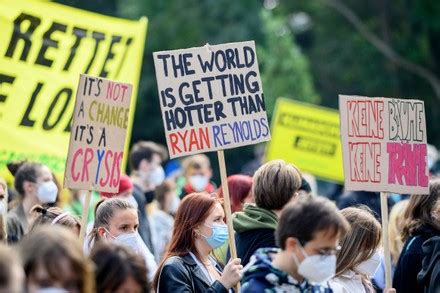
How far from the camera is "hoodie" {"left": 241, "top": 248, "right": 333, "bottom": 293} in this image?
6246mm

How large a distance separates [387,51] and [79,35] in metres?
25.7

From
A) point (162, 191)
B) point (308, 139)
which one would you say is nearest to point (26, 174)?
point (162, 191)

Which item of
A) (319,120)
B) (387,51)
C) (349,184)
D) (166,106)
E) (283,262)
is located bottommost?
(283,262)

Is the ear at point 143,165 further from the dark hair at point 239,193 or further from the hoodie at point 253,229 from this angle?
the hoodie at point 253,229

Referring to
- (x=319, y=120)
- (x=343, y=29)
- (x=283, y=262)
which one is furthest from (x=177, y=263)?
(x=343, y=29)

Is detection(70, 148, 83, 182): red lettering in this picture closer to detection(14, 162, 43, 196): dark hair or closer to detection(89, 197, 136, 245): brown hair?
detection(89, 197, 136, 245): brown hair

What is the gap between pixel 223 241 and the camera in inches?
318

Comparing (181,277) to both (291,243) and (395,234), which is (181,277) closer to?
(291,243)

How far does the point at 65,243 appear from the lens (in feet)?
17.3

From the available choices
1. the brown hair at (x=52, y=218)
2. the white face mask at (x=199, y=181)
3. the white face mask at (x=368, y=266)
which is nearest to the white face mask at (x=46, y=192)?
the brown hair at (x=52, y=218)

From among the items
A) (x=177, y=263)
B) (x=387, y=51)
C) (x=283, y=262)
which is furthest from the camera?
(x=387, y=51)

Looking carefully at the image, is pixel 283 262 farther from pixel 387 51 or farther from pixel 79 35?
pixel 387 51

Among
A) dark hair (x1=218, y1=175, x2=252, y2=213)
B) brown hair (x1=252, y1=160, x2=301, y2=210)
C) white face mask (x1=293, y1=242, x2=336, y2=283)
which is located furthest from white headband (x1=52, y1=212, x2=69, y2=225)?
white face mask (x1=293, y1=242, x2=336, y2=283)

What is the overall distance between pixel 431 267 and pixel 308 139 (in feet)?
25.4
